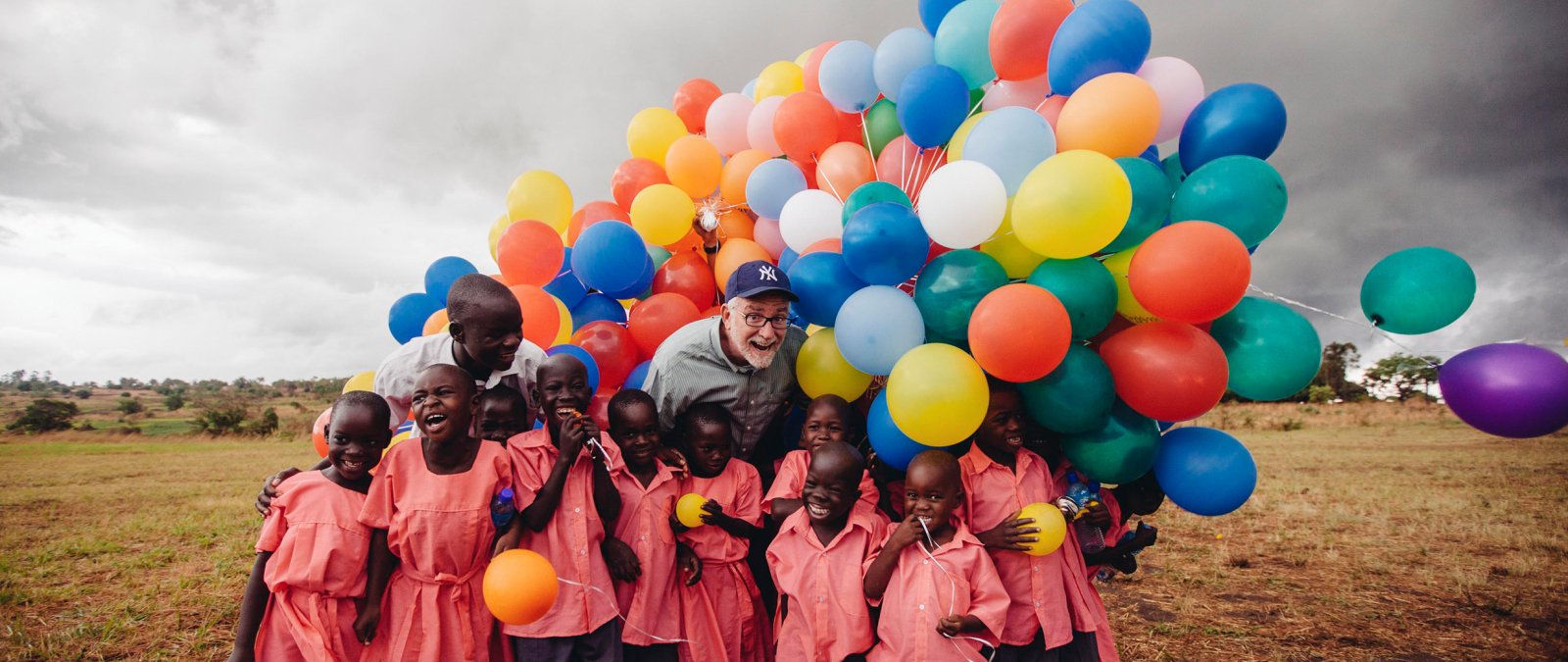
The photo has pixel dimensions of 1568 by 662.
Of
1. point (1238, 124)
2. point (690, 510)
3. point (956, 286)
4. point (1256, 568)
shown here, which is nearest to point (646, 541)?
point (690, 510)

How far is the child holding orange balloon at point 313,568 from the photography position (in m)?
2.52

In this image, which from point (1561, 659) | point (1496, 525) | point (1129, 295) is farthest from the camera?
point (1496, 525)

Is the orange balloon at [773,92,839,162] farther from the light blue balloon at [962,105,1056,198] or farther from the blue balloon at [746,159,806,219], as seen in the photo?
the light blue balloon at [962,105,1056,198]

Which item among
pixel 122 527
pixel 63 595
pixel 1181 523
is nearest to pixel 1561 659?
pixel 1181 523

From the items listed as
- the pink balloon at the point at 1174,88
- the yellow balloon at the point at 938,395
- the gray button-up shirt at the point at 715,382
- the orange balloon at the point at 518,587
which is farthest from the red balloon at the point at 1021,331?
the orange balloon at the point at 518,587

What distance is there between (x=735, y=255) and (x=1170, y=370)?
2.42 metres

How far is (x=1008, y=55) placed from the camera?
341 cm

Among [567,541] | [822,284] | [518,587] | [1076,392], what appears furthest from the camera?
[822,284]

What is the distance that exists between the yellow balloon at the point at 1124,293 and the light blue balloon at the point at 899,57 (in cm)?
150

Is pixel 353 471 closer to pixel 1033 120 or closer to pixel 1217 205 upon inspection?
pixel 1033 120

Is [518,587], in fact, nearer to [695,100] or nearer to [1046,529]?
[1046,529]

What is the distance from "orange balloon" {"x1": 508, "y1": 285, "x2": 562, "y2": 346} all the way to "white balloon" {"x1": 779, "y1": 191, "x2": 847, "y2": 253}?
4.44 ft

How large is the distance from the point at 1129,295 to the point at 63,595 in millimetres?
8662

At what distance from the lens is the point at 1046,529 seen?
266cm
